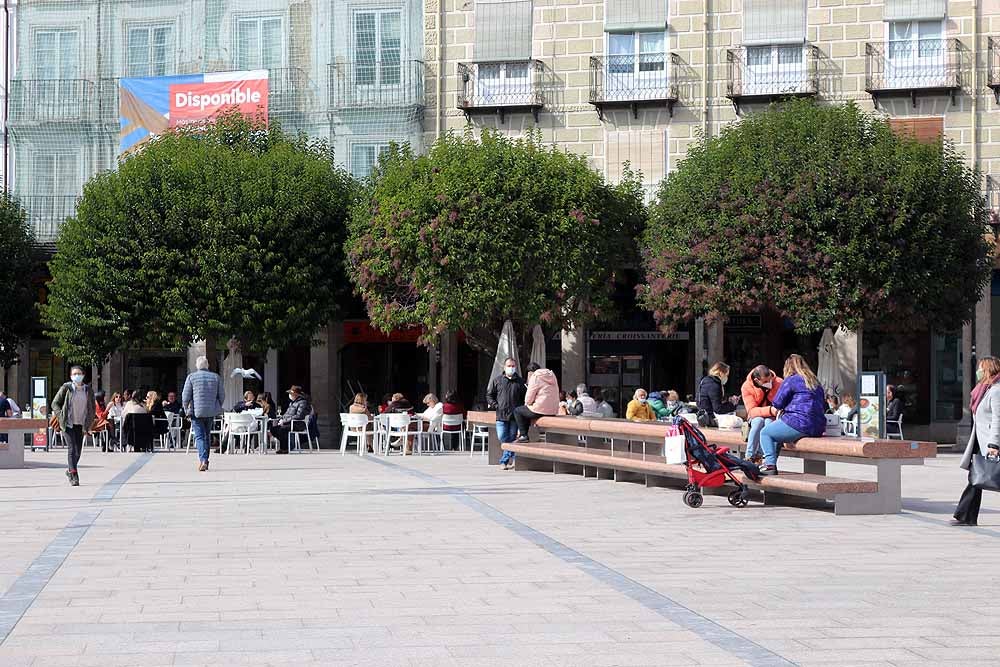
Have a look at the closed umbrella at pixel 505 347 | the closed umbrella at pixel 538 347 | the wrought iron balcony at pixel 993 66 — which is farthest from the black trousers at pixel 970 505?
the wrought iron balcony at pixel 993 66

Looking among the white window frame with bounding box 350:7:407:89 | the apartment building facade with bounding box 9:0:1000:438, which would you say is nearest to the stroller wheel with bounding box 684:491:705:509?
the apartment building facade with bounding box 9:0:1000:438

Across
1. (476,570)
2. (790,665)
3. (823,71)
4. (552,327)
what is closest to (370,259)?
(552,327)

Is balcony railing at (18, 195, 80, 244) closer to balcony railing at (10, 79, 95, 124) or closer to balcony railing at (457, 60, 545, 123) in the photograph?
balcony railing at (10, 79, 95, 124)

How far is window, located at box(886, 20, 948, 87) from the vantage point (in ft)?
120

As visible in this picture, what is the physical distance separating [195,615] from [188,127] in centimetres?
3141

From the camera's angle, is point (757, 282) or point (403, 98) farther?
point (403, 98)

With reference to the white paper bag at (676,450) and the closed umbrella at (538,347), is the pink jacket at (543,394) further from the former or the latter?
the closed umbrella at (538,347)

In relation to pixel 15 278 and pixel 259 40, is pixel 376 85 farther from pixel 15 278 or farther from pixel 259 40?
pixel 15 278

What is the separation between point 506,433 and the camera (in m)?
24.1

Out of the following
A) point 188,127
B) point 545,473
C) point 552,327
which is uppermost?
point 188,127

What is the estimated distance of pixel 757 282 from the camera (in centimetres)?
3309

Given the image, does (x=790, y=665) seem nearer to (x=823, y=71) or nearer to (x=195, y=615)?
(x=195, y=615)

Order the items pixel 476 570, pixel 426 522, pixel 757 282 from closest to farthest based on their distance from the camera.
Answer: pixel 476 570
pixel 426 522
pixel 757 282

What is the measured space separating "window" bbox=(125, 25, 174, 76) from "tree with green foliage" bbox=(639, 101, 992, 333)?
47.7 ft
